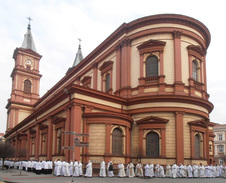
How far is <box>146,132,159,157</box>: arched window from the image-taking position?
86.4 feet

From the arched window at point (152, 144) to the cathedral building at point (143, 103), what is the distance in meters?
0.09

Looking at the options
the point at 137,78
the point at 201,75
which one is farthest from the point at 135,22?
the point at 201,75

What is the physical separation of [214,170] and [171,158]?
16.0 ft

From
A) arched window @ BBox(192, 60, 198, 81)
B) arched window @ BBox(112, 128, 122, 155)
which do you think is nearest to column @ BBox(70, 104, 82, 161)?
arched window @ BBox(112, 128, 122, 155)

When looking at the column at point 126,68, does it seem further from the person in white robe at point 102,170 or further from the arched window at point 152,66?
the person in white robe at point 102,170

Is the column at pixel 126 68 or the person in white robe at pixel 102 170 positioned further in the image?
the column at pixel 126 68

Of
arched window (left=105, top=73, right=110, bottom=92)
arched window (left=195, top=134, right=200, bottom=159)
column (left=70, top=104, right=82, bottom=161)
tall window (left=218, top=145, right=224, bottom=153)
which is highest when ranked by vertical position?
arched window (left=105, top=73, right=110, bottom=92)

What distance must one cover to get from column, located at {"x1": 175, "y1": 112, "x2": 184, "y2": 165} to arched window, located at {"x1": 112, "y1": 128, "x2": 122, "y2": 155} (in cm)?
519

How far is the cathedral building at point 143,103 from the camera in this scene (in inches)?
978

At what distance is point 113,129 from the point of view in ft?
83.5

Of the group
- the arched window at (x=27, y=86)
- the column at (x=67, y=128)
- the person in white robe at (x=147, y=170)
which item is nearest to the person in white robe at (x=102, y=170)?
the column at (x=67, y=128)

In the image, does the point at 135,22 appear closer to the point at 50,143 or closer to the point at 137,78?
the point at 137,78

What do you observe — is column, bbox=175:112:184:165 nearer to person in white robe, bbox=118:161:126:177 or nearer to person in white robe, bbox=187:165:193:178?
person in white robe, bbox=187:165:193:178

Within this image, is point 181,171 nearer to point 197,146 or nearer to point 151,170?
point 151,170
